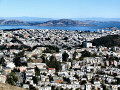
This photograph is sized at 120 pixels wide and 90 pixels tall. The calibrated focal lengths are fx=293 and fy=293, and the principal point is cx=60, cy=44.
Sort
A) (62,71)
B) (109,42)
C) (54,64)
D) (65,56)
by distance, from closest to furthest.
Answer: (62,71), (54,64), (65,56), (109,42)

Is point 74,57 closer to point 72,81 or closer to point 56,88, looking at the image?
point 72,81

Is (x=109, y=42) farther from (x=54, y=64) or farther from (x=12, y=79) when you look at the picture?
(x=12, y=79)

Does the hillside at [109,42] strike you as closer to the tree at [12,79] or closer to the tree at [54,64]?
the tree at [54,64]

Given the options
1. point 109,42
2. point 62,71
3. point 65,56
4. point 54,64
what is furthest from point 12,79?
point 109,42

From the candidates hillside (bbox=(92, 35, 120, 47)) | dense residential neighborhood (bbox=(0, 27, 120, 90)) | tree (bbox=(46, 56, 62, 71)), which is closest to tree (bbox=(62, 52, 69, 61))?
dense residential neighborhood (bbox=(0, 27, 120, 90))

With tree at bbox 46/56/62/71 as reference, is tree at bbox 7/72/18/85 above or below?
above

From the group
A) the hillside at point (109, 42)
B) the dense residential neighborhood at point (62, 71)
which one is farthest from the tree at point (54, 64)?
the hillside at point (109, 42)

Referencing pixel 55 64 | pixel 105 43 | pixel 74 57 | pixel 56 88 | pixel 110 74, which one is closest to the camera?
pixel 56 88

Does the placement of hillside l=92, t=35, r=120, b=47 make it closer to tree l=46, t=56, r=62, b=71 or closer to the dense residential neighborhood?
the dense residential neighborhood

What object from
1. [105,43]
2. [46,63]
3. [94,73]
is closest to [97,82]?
[94,73]

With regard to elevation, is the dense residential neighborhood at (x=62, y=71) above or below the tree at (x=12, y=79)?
below

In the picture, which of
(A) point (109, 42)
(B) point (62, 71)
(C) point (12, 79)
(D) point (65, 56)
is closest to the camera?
(C) point (12, 79)
